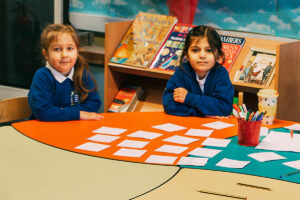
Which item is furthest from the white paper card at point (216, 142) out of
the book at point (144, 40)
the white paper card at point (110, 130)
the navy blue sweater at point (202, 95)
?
the book at point (144, 40)

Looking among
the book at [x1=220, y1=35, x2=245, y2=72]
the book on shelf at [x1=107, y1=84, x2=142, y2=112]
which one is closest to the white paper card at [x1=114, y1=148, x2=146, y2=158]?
the book at [x1=220, y1=35, x2=245, y2=72]

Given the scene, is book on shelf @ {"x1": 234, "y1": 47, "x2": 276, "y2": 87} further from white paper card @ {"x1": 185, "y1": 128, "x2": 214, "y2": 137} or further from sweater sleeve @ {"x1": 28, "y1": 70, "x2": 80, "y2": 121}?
sweater sleeve @ {"x1": 28, "y1": 70, "x2": 80, "y2": 121}

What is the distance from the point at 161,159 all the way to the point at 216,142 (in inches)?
13.0

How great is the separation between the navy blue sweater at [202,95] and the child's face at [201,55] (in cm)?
10

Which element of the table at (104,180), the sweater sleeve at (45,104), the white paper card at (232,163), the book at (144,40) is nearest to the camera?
the table at (104,180)

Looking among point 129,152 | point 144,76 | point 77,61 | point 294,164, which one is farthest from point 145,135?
point 144,76

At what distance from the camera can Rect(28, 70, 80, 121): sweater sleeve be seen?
2.22 m

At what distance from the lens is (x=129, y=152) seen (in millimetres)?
1765

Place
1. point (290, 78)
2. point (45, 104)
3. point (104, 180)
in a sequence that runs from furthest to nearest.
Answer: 1. point (290, 78)
2. point (45, 104)
3. point (104, 180)

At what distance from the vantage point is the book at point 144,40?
3.60 meters

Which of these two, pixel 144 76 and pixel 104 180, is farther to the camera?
pixel 144 76

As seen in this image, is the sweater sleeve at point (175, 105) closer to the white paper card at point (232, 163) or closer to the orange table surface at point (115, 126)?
the orange table surface at point (115, 126)

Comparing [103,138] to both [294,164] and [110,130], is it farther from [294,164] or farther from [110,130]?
[294,164]

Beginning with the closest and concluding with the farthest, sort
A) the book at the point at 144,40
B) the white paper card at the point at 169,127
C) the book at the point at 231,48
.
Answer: the white paper card at the point at 169,127
the book at the point at 231,48
the book at the point at 144,40
